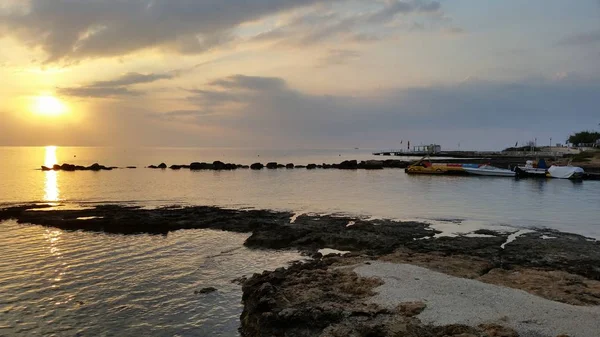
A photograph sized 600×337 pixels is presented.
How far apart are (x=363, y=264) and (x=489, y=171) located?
6398cm

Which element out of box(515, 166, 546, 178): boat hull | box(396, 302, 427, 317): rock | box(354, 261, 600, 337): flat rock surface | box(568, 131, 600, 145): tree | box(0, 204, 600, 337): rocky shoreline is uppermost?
box(568, 131, 600, 145): tree

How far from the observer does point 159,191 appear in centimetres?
4728

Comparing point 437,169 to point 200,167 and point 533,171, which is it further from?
point 200,167

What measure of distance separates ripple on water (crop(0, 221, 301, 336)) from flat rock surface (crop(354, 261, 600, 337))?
460 cm

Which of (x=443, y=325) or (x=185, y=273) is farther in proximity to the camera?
(x=185, y=273)

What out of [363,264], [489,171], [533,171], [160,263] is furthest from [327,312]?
[533,171]

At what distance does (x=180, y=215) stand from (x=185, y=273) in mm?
13151

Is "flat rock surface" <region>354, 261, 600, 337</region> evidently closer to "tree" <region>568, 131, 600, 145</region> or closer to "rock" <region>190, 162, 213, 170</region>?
"rock" <region>190, 162, 213, 170</region>

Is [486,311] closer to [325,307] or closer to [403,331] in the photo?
[403,331]

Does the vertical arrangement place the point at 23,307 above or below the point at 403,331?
below

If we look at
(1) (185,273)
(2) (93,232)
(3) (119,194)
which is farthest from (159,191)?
(1) (185,273)

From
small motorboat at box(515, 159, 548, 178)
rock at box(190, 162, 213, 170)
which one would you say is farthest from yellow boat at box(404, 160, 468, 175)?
rock at box(190, 162, 213, 170)

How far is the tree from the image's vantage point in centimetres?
14225

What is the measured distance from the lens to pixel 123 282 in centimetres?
1434
